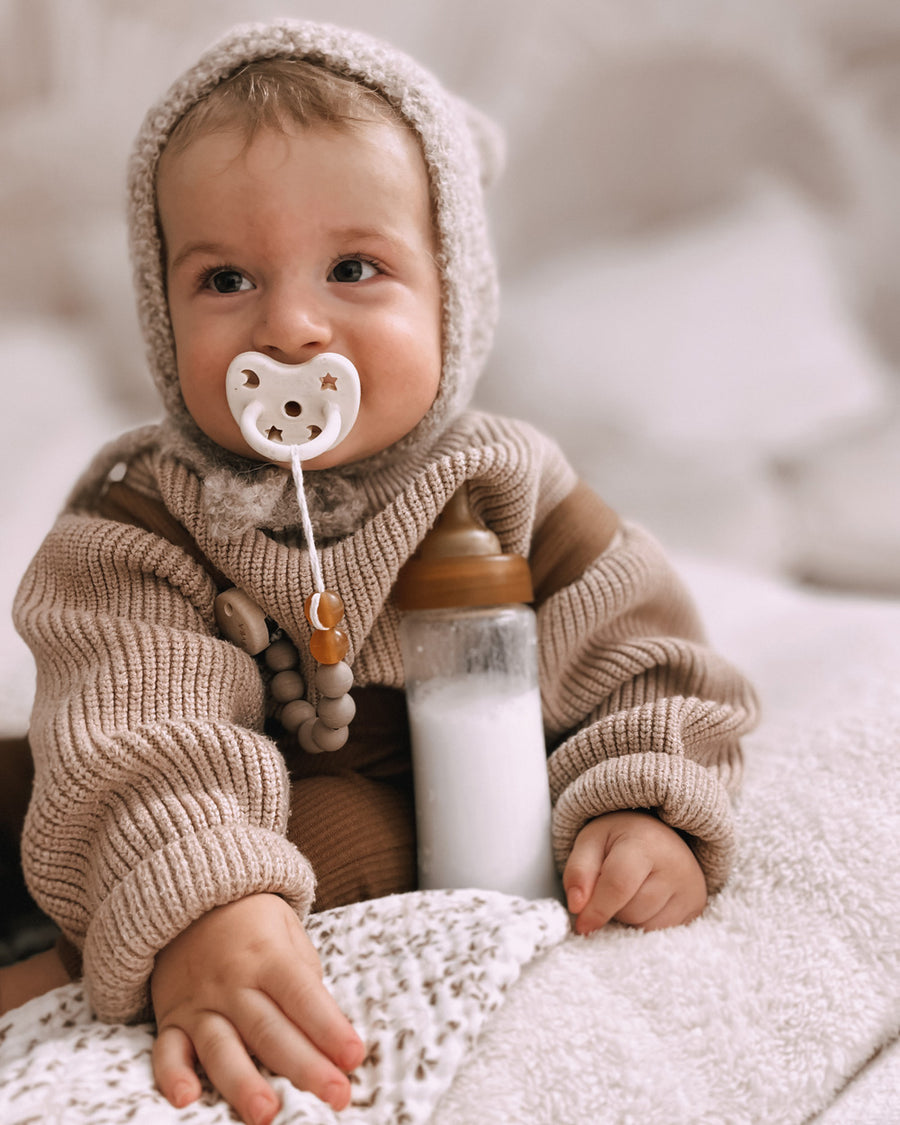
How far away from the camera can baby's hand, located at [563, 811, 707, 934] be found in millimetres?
642

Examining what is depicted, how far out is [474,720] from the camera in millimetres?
694

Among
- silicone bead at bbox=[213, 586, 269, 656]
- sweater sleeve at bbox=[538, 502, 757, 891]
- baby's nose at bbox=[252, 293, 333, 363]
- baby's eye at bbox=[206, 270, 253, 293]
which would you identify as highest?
baby's eye at bbox=[206, 270, 253, 293]

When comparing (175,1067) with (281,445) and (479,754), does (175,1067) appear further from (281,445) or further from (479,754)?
(281,445)

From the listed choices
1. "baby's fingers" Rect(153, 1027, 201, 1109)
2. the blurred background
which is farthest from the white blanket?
the blurred background

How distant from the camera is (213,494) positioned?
0.73m

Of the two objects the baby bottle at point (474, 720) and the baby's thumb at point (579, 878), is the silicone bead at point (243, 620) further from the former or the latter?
the baby's thumb at point (579, 878)

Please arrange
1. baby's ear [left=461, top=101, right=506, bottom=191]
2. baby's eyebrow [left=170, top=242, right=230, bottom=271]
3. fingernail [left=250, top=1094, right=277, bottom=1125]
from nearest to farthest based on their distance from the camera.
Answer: fingernail [left=250, top=1094, right=277, bottom=1125] → baby's eyebrow [left=170, top=242, right=230, bottom=271] → baby's ear [left=461, top=101, right=506, bottom=191]

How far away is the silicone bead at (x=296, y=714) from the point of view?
740 mm

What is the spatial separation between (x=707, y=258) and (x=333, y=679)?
94 cm

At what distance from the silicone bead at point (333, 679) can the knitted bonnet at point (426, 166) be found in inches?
6.7

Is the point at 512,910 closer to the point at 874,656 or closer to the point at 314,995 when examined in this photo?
the point at 314,995

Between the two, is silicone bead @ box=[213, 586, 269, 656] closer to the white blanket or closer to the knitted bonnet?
the knitted bonnet

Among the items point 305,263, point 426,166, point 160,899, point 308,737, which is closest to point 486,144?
point 426,166

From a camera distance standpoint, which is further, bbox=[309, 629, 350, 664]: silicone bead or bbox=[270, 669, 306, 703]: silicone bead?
bbox=[270, 669, 306, 703]: silicone bead
